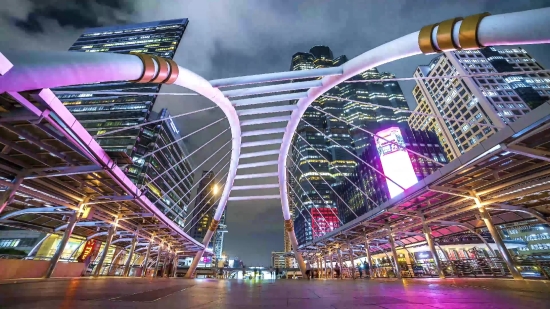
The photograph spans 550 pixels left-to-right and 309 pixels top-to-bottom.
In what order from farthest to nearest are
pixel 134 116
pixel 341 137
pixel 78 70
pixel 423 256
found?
pixel 341 137
pixel 134 116
pixel 423 256
pixel 78 70

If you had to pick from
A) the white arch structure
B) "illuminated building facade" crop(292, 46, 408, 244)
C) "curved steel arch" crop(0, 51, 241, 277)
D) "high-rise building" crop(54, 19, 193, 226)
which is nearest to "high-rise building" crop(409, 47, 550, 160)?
"illuminated building facade" crop(292, 46, 408, 244)

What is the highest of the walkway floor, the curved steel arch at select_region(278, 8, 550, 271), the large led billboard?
the large led billboard

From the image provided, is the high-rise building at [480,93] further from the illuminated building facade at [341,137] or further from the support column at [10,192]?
the support column at [10,192]

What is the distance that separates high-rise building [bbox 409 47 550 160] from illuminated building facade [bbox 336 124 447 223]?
28.4 ft

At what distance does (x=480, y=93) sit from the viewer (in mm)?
74438

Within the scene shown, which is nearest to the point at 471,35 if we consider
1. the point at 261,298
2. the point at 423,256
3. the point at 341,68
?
the point at 341,68

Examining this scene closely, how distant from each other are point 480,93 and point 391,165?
148ft

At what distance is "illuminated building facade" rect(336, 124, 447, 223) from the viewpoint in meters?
58.3

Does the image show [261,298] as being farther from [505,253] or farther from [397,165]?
[397,165]

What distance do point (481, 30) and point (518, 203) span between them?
15330 mm

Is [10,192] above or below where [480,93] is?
below

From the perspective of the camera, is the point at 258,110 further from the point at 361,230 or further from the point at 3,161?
the point at 361,230

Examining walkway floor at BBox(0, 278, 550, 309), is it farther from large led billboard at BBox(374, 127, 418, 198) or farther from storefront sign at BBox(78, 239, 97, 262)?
large led billboard at BBox(374, 127, 418, 198)

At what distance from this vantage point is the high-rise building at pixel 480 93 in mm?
72062
